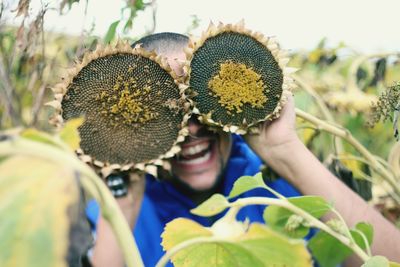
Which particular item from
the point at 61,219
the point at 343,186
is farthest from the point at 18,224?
the point at 343,186

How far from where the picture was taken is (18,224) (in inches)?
15.6

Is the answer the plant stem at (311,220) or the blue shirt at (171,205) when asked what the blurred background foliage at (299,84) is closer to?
the blue shirt at (171,205)

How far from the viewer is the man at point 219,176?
1.16 meters

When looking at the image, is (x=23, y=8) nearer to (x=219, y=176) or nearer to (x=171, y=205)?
(x=219, y=176)

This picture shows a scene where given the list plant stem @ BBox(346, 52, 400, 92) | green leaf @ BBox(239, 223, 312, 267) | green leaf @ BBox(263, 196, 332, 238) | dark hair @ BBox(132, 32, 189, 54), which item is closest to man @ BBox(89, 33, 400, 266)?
dark hair @ BBox(132, 32, 189, 54)

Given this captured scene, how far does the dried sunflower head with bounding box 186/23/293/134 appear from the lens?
1004mm

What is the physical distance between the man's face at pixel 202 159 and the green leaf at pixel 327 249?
287mm

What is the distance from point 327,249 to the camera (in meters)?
0.99

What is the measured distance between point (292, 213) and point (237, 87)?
222 millimetres

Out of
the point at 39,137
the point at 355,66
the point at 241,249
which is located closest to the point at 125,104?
the point at 241,249

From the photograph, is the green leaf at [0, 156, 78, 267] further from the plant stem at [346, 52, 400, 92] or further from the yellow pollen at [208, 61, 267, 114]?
the plant stem at [346, 52, 400, 92]

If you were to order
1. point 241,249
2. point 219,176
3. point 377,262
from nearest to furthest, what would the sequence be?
point 241,249, point 377,262, point 219,176

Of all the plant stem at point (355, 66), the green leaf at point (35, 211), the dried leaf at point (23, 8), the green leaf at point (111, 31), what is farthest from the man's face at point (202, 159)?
the green leaf at point (35, 211)

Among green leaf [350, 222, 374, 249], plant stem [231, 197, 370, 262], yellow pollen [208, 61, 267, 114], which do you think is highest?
yellow pollen [208, 61, 267, 114]
